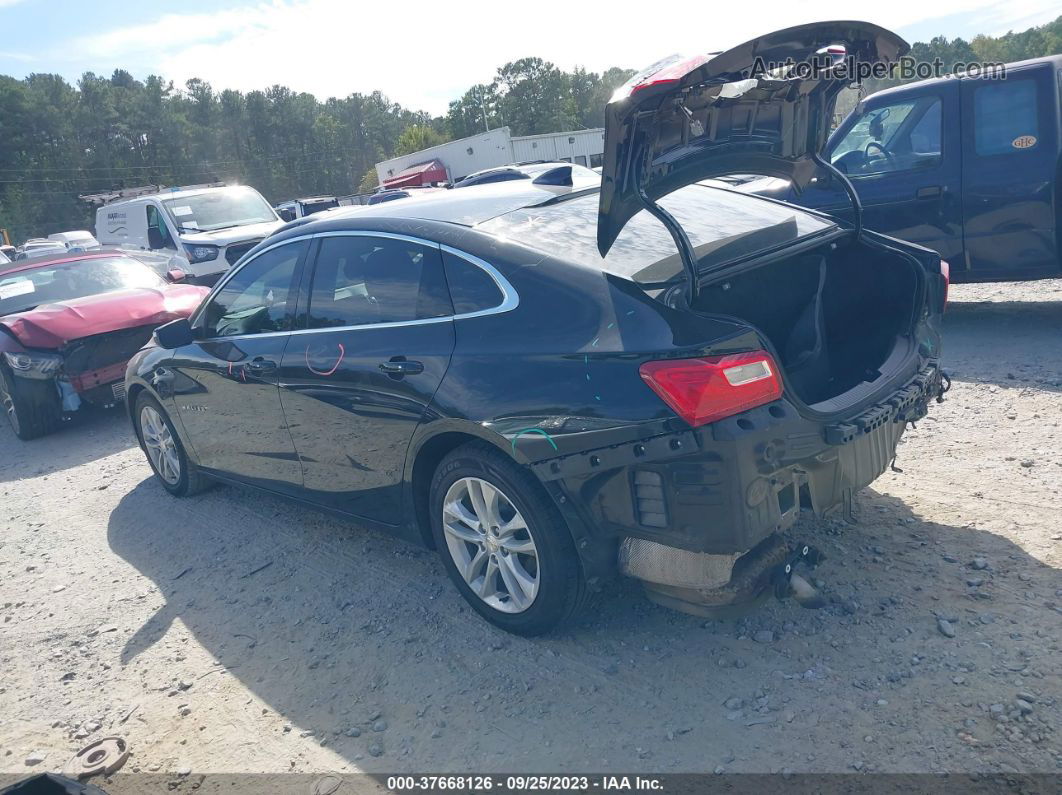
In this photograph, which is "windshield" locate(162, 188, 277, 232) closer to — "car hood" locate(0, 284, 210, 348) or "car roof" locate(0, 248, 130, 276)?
"car roof" locate(0, 248, 130, 276)

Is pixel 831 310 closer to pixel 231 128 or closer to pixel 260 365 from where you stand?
pixel 260 365

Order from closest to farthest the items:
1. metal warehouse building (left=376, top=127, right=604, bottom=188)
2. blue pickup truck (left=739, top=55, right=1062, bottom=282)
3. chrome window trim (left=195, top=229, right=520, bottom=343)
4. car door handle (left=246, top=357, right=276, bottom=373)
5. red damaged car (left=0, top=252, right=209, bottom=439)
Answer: chrome window trim (left=195, top=229, right=520, bottom=343) → car door handle (left=246, top=357, right=276, bottom=373) → blue pickup truck (left=739, top=55, right=1062, bottom=282) → red damaged car (left=0, top=252, right=209, bottom=439) → metal warehouse building (left=376, top=127, right=604, bottom=188)

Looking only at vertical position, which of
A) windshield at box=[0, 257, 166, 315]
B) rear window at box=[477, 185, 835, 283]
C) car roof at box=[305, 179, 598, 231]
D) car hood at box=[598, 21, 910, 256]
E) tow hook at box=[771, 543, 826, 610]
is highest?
car hood at box=[598, 21, 910, 256]

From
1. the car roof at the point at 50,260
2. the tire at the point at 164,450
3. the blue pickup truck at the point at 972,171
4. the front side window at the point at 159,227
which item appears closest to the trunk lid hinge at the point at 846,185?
the blue pickup truck at the point at 972,171

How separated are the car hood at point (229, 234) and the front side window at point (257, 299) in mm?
8842

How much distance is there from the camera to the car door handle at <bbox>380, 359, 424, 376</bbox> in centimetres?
350

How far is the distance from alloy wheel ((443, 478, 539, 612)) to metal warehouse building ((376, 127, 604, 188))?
3593cm

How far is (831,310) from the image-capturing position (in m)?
4.05

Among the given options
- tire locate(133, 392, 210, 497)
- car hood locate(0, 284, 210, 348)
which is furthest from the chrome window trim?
car hood locate(0, 284, 210, 348)

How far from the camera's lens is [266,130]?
8588 cm

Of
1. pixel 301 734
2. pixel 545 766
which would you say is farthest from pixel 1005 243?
pixel 301 734

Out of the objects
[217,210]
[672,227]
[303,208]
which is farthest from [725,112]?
[303,208]

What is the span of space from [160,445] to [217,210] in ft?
31.9

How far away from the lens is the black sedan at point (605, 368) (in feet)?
9.32
